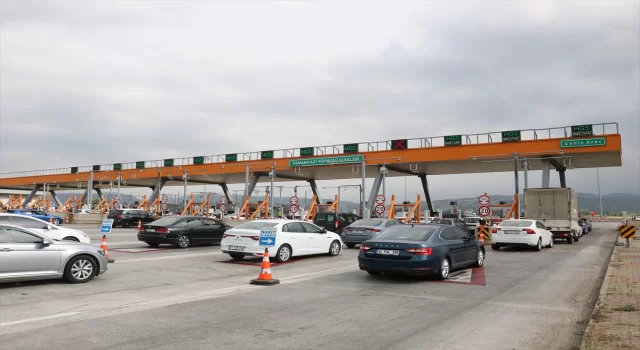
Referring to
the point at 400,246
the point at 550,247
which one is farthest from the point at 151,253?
the point at 550,247

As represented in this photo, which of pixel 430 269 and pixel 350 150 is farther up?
pixel 350 150

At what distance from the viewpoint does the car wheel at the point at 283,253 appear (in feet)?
46.3

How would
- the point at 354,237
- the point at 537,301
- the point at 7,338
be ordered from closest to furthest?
1. the point at 7,338
2. the point at 537,301
3. the point at 354,237

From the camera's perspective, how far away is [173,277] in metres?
11.2

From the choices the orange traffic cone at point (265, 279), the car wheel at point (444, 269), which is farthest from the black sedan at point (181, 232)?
the car wheel at point (444, 269)

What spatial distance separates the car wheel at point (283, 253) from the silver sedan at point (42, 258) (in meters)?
5.22

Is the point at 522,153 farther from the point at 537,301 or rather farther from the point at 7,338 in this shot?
the point at 7,338

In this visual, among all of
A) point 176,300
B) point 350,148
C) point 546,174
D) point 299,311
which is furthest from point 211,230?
point 546,174

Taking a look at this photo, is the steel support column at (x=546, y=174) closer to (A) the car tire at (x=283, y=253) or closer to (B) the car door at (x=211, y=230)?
(B) the car door at (x=211, y=230)

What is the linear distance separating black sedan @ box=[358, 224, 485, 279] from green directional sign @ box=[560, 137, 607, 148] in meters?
20.7

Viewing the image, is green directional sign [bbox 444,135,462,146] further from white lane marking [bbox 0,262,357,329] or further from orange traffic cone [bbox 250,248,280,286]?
orange traffic cone [bbox 250,248,280,286]

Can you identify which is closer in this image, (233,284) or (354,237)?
(233,284)

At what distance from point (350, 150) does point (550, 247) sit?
18.4 meters

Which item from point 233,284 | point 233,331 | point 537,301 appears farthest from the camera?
point 233,284
